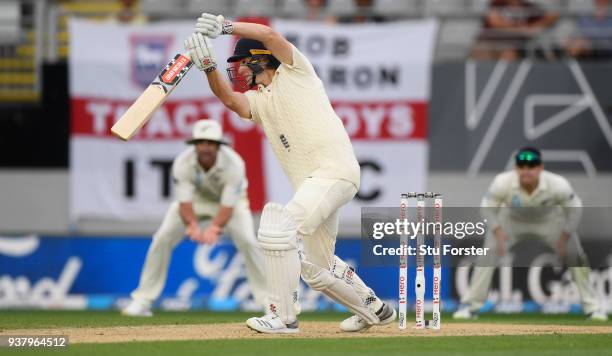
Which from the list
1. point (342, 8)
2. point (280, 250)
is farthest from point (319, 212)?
point (342, 8)

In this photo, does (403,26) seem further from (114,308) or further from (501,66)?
(114,308)

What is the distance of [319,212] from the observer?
774cm

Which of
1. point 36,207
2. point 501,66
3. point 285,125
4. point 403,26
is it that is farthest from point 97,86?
point 285,125

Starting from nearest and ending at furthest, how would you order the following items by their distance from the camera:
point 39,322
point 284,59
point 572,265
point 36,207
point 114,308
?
point 284,59 → point 39,322 → point 572,265 → point 114,308 → point 36,207

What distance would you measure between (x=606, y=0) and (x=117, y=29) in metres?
5.85

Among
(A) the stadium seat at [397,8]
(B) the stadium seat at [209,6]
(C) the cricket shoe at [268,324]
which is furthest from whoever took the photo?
(B) the stadium seat at [209,6]

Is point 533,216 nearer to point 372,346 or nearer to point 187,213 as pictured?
point 187,213

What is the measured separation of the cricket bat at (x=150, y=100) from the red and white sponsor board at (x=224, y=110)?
598 cm

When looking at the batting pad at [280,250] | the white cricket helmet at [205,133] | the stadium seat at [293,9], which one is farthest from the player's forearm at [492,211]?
the stadium seat at [293,9]

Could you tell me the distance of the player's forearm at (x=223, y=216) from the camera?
38.2 ft

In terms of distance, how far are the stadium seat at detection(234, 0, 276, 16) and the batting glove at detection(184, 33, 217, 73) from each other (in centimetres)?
714

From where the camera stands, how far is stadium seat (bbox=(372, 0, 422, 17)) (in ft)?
48.8

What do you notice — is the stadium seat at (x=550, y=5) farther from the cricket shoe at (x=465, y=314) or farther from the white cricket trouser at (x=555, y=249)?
the cricket shoe at (x=465, y=314)

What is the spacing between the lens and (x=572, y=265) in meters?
11.9
